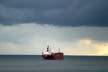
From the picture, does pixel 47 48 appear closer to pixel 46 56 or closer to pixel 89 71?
pixel 46 56

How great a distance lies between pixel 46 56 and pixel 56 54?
541 cm

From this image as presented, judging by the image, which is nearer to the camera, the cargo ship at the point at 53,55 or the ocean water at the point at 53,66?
the ocean water at the point at 53,66

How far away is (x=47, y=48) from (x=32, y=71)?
150ft

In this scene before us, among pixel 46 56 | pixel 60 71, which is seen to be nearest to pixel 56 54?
pixel 46 56

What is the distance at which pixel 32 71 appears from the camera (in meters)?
60.7

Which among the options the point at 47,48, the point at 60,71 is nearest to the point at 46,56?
the point at 47,48

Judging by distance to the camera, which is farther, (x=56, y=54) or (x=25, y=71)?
(x=56, y=54)

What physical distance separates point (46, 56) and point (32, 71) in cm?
4474

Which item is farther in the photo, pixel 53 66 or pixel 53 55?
pixel 53 55

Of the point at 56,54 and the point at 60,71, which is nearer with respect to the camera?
the point at 60,71

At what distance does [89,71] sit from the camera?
203ft

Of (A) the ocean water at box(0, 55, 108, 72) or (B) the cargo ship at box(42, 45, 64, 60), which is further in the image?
(B) the cargo ship at box(42, 45, 64, 60)

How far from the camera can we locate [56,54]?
100625 millimetres

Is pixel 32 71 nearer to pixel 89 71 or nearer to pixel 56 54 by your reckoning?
pixel 89 71
